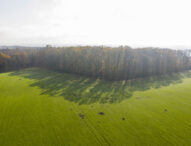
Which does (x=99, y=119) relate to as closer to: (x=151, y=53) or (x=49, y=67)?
(x=151, y=53)

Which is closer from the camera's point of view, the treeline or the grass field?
the grass field

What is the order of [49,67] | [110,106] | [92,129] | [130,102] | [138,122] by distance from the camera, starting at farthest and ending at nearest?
[49,67] < [130,102] < [110,106] < [138,122] < [92,129]

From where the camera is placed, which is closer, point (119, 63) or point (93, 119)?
point (93, 119)

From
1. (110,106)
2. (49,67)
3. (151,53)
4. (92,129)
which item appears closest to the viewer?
(92,129)

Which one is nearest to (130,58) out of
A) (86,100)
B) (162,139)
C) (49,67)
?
(86,100)

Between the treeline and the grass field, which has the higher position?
the treeline

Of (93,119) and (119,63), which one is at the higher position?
(119,63)

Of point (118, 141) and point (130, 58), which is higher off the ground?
point (130, 58)

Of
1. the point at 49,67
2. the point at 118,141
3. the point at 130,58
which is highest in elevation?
the point at 130,58
